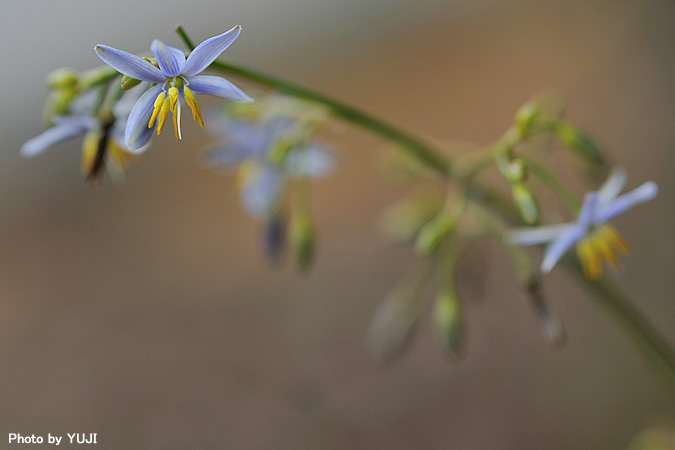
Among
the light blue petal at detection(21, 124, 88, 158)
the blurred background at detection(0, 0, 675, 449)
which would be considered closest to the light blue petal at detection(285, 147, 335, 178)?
the light blue petal at detection(21, 124, 88, 158)

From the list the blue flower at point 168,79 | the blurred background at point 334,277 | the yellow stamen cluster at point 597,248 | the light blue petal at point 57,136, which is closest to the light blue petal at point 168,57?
the blue flower at point 168,79

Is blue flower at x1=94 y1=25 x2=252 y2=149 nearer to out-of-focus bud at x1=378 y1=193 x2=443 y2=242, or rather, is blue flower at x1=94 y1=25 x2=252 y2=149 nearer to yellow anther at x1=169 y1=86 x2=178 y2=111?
yellow anther at x1=169 y1=86 x2=178 y2=111

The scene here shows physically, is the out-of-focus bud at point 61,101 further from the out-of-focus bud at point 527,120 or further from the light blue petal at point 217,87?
the out-of-focus bud at point 527,120

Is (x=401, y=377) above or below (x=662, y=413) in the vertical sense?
above

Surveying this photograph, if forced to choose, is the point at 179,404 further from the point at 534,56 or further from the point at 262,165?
the point at 534,56

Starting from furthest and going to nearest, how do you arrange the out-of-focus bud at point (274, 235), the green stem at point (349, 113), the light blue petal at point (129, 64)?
the out-of-focus bud at point (274, 235)
the green stem at point (349, 113)
the light blue petal at point (129, 64)

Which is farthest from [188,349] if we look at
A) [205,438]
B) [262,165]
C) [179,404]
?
[262,165]

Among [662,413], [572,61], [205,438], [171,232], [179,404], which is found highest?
[572,61]
